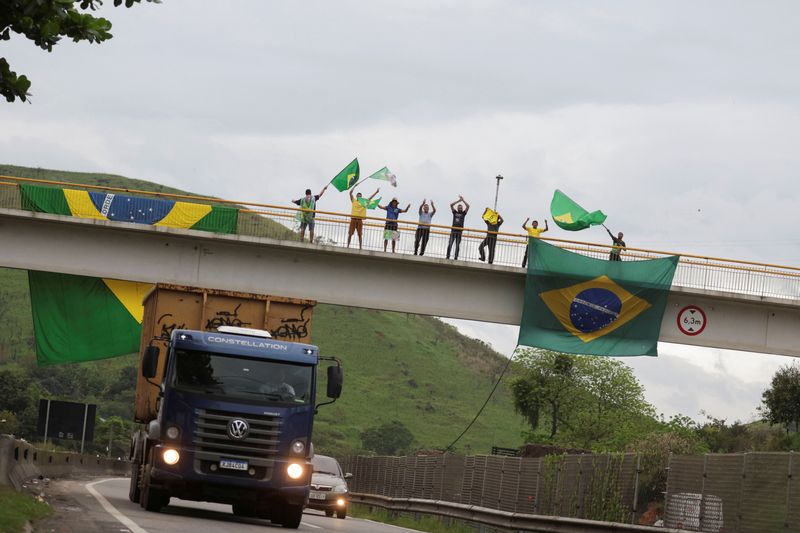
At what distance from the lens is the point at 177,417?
19.4 metres

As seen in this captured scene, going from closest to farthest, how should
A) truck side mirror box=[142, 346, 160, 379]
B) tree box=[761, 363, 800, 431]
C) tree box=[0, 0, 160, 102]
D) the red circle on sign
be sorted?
tree box=[0, 0, 160, 102]
truck side mirror box=[142, 346, 160, 379]
the red circle on sign
tree box=[761, 363, 800, 431]

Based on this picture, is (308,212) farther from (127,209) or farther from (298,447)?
(298,447)

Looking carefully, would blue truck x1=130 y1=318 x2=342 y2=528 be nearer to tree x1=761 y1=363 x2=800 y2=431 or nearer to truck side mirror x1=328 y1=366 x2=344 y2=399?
truck side mirror x1=328 y1=366 x2=344 y2=399

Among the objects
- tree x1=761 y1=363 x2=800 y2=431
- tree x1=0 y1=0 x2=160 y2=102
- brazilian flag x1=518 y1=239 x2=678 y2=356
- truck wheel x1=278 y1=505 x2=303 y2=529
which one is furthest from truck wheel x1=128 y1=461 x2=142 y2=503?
tree x1=761 y1=363 x2=800 y2=431

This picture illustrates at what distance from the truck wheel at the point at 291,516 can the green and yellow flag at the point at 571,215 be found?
24.8 m

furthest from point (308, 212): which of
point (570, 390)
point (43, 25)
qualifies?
point (570, 390)

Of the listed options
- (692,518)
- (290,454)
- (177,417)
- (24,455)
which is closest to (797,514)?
(692,518)

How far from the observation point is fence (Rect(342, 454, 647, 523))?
926 inches

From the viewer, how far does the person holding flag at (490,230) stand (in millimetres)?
42906

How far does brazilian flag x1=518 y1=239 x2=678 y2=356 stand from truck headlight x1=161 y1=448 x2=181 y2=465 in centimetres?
2309

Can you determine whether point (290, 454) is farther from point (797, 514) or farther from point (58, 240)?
point (58, 240)

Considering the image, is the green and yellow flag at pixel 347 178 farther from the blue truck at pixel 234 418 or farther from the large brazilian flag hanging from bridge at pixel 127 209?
the blue truck at pixel 234 418

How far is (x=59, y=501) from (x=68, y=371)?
127 meters

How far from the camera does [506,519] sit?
24.9m
